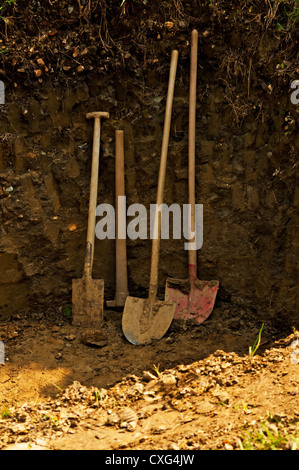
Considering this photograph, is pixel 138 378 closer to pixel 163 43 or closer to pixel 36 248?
pixel 36 248

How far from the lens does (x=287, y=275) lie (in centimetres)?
Answer: 339

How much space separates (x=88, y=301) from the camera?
11.9 feet

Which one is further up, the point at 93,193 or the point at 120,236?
the point at 93,193

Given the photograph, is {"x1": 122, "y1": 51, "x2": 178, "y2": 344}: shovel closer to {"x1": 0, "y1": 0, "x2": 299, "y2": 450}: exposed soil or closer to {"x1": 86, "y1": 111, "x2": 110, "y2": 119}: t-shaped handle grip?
{"x1": 0, "y1": 0, "x2": 299, "y2": 450}: exposed soil

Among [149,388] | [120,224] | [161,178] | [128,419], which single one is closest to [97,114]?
[161,178]

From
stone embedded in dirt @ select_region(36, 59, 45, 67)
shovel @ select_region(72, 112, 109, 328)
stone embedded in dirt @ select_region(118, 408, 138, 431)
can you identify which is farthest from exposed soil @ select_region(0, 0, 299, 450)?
stone embedded in dirt @ select_region(118, 408, 138, 431)

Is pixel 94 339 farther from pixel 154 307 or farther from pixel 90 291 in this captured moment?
pixel 154 307

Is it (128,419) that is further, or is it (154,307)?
(154,307)

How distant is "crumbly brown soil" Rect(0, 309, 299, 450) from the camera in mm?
2406

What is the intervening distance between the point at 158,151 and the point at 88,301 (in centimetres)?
126

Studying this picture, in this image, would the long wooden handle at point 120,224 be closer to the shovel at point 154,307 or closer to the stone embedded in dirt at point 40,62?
the shovel at point 154,307
